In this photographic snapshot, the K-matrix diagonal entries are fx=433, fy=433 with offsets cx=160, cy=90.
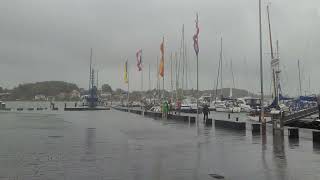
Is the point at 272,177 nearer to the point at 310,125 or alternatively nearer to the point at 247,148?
the point at 247,148

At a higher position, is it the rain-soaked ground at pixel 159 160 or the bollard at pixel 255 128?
the bollard at pixel 255 128

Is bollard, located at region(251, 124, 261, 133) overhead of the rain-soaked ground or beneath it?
overhead

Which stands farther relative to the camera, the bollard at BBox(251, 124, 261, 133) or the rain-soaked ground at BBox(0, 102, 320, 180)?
the bollard at BBox(251, 124, 261, 133)

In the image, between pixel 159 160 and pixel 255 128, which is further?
pixel 255 128

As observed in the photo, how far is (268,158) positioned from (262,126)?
39.2ft

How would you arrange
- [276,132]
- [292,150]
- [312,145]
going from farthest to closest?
A: [276,132] → [312,145] → [292,150]

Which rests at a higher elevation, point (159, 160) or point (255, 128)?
point (255, 128)

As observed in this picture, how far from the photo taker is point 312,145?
62.0 ft

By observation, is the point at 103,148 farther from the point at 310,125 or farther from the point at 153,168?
the point at 310,125

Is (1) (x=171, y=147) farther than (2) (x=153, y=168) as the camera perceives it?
Yes

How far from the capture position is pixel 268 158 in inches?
573

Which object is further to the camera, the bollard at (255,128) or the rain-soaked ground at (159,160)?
the bollard at (255,128)

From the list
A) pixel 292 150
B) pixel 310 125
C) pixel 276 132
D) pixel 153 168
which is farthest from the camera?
pixel 310 125

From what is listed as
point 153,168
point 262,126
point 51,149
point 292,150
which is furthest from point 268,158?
point 262,126
